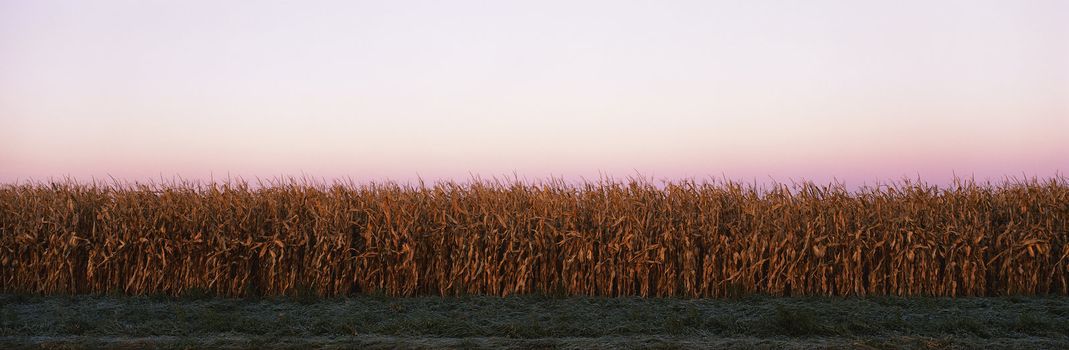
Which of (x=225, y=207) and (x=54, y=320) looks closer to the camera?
(x=54, y=320)

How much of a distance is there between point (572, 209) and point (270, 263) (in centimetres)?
471

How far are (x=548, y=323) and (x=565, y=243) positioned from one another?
2.80 metres

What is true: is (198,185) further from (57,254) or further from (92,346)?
(92,346)

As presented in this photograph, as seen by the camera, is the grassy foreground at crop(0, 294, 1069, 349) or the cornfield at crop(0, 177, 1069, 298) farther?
the cornfield at crop(0, 177, 1069, 298)

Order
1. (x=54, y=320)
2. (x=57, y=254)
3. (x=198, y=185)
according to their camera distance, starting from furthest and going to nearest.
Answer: (x=198, y=185)
(x=57, y=254)
(x=54, y=320)

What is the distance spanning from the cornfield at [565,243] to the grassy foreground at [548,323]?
815 millimetres

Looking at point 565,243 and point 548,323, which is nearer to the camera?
point 548,323

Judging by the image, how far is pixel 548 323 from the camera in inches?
384

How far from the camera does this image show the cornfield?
12273mm

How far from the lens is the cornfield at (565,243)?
40.3 ft

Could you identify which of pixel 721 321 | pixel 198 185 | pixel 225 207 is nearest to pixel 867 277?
pixel 721 321

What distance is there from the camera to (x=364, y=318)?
1019cm

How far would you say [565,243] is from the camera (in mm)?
12438

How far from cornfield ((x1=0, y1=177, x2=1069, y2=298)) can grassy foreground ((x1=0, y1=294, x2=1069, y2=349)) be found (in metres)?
0.82
